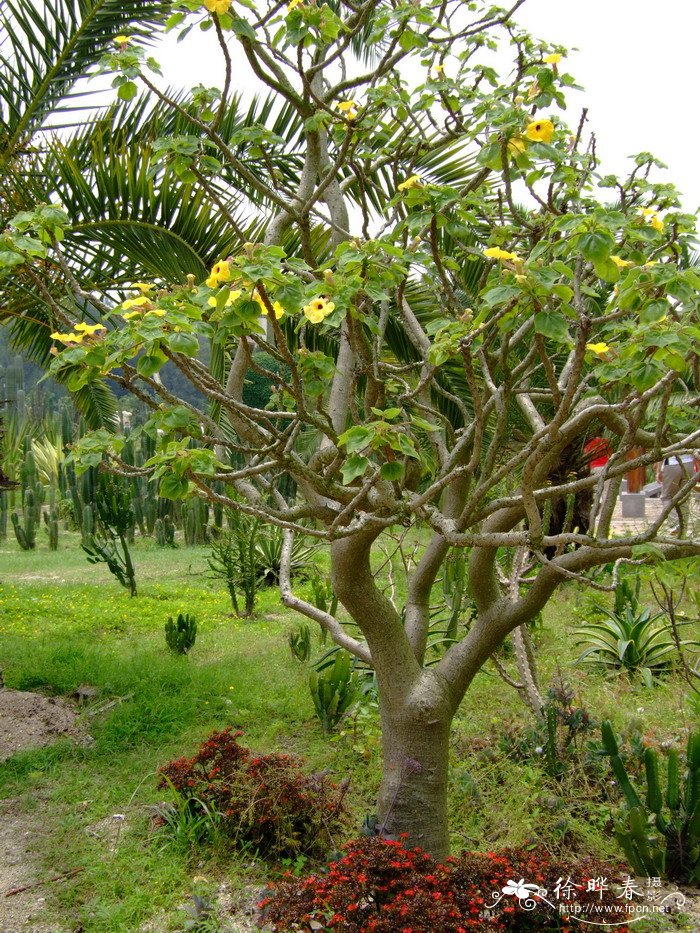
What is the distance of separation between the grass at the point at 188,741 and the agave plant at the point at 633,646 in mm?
168

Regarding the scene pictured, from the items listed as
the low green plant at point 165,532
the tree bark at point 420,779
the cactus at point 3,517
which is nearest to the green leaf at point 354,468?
the tree bark at point 420,779

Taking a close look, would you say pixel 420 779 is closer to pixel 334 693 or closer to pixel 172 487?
pixel 334 693

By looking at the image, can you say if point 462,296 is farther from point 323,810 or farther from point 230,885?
point 230,885

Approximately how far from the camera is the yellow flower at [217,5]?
6.57ft

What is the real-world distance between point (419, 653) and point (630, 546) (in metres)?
1.12

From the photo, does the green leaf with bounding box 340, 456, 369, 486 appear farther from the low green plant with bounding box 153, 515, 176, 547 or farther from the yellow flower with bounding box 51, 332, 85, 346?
the low green plant with bounding box 153, 515, 176, 547

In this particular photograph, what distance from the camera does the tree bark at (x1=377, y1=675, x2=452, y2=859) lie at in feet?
9.11

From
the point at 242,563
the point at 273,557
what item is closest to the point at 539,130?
the point at 242,563

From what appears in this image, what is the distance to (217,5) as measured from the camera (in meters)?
2.01

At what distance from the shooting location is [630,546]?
228 centimetres

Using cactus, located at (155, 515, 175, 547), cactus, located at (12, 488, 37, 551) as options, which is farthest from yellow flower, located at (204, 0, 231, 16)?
cactus, located at (12, 488, 37, 551)

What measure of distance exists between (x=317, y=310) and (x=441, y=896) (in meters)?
1.49

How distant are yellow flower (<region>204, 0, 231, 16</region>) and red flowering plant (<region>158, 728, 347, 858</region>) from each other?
8.05 feet

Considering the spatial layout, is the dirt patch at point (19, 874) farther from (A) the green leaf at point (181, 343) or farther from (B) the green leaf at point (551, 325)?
(B) the green leaf at point (551, 325)
